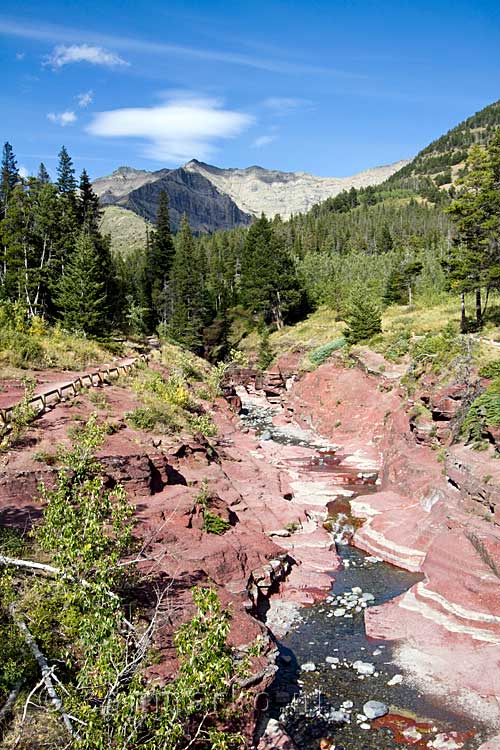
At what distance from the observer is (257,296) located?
7281 centimetres

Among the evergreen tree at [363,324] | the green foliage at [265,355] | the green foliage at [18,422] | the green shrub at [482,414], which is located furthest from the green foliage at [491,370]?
the green foliage at [265,355]

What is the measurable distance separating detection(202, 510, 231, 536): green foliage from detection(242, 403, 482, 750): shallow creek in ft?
13.3

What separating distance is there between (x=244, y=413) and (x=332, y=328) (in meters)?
17.2

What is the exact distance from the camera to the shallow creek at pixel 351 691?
42.1 feet

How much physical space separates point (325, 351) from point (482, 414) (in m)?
30.4

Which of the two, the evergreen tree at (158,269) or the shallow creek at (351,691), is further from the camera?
the evergreen tree at (158,269)

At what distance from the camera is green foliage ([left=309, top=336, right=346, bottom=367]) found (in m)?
54.4

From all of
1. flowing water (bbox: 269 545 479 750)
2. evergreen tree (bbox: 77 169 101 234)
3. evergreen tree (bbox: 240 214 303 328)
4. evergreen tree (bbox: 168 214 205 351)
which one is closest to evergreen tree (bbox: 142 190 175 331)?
evergreen tree (bbox: 168 214 205 351)

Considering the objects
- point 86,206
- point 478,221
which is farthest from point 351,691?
point 86,206

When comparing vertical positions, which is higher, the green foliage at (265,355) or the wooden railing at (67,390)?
the wooden railing at (67,390)

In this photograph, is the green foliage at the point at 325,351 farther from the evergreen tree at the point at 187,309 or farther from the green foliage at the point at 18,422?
the green foliage at the point at 18,422

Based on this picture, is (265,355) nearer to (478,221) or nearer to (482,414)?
(478,221)

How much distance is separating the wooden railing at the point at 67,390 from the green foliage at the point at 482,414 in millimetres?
18195

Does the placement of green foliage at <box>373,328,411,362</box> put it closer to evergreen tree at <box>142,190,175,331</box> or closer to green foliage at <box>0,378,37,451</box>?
green foliage at <box>0,378,37,451</box>
